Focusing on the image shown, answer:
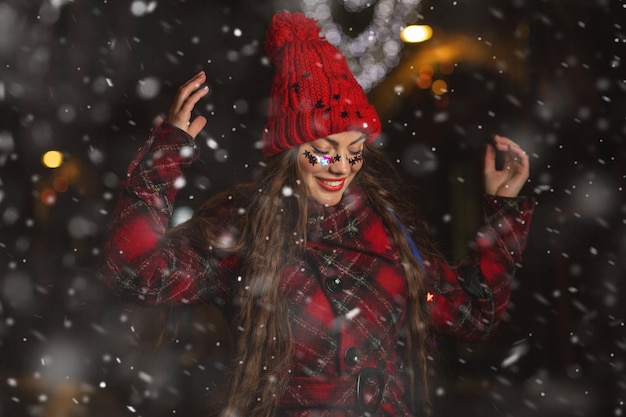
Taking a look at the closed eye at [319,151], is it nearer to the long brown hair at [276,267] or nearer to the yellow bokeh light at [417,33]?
the long brown hair at [276,267]

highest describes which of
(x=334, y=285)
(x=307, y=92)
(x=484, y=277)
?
(x=307, y=92)

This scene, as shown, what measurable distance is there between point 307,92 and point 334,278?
296mm

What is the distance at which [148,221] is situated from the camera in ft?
3.36

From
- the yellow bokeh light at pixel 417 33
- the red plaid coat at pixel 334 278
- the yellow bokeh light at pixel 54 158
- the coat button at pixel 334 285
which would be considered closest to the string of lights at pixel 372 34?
the yellow bokeh light at pixel 417 33

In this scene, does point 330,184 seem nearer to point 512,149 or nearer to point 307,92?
point 307,92

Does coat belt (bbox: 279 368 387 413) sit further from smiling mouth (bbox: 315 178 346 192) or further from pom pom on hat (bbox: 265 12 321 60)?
pom pom on hat (bbox: 265 12 321 60)

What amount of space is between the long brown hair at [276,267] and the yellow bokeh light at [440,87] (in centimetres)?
24

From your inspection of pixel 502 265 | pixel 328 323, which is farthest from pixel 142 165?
pixel 502 265

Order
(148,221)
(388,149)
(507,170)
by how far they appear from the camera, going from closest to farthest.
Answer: (148,221), (507,170), (388,149)

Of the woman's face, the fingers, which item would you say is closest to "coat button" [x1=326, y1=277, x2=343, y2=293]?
the woman's face

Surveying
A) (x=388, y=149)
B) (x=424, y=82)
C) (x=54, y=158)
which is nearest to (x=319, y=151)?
(x=388, y=149)

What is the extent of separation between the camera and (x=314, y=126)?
43.7 inches

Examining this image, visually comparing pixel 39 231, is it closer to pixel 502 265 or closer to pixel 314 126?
pixel 314 126

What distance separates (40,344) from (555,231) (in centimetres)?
115
